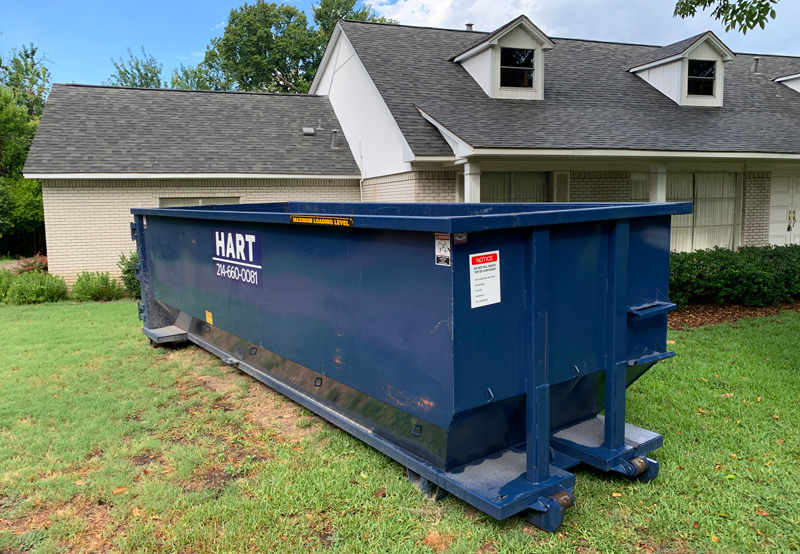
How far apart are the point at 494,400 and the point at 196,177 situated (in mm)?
12031

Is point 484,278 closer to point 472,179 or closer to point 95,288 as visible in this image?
point 472,179

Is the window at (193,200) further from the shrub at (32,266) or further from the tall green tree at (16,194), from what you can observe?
the tall green tree at (16,194)

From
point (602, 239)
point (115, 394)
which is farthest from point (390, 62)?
point (602, 239)

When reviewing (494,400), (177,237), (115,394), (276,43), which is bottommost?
(115,394)

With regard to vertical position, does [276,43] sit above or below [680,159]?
above

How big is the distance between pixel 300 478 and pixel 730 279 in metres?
8.87

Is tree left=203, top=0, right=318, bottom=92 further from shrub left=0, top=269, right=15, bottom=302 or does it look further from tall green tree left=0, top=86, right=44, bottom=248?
shrub left=0, top=269, right=15, bottom=302

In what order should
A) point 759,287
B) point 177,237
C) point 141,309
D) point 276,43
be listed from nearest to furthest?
point 177,237 < point 141,309 < point 759,287 < point 276,43

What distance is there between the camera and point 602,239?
3654mm

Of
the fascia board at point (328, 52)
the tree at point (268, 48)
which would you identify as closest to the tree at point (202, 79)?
the tree at point (268, 48)

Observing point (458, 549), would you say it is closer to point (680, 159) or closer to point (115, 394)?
point (115, 394)

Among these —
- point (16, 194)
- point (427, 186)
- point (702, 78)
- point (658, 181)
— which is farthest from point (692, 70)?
point (16, 194)

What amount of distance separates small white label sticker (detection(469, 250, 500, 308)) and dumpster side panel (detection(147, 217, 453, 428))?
138 mm

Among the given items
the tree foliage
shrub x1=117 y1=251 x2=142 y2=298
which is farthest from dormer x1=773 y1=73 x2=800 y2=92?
the tree foliage
